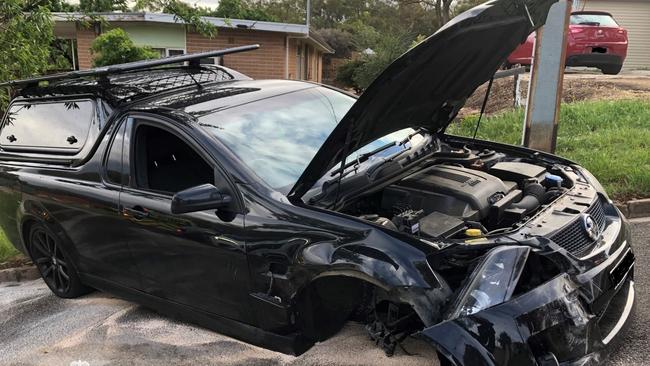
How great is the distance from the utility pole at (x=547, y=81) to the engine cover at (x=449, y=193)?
3.20 m

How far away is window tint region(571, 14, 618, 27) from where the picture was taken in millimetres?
13281

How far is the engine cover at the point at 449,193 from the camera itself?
10.4 feet

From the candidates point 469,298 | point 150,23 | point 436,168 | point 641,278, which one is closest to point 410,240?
point 469,298

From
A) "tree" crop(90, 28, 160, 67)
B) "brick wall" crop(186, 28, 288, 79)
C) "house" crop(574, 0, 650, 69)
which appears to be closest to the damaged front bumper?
"tree" crop(90, 28, 160, 67)

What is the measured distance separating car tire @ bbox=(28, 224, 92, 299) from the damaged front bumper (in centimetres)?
315

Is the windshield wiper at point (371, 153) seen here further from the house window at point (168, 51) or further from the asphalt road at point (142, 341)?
the house window at point (168, 51)

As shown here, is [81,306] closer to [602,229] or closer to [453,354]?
[453,354]

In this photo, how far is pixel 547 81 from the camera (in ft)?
20.9

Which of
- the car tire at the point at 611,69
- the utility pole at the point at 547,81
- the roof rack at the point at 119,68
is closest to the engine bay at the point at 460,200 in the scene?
the roof rack at the point at 119,68

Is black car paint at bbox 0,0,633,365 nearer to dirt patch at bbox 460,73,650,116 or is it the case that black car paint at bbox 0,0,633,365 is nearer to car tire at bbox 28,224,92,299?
car tire at bbox 28,224,92,299

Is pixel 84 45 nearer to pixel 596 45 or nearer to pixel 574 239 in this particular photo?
pixel 596 45

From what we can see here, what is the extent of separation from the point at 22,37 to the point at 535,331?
6.22m

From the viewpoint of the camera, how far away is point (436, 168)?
146 inches

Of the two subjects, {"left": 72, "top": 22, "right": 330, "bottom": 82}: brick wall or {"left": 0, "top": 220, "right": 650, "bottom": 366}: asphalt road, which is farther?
{"left": 72, "top": 22, "right": 330, "bottom": 82}: brick wall
